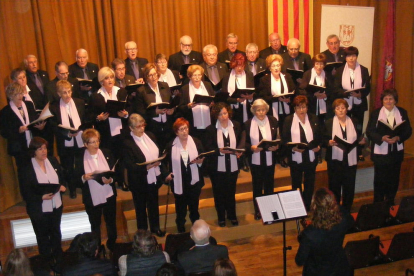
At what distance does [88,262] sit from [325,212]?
1807 mm

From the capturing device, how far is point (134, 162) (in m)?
5.02

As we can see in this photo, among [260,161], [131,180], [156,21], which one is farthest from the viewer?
[156,21]

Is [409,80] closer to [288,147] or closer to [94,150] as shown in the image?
[288,147]

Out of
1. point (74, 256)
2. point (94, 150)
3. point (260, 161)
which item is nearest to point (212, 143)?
point (260, 161)

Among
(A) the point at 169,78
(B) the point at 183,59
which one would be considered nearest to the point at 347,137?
(A) the point at 169,78

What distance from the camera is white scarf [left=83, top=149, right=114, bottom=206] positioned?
486 centimetres

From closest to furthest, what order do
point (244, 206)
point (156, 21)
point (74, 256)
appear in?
point (74, 256)
point (244, 206)
point (156, 21)

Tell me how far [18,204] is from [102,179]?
1687 millimetres

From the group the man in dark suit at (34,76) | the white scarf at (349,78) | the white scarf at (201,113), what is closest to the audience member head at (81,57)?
the man in dark suit at (34,76)

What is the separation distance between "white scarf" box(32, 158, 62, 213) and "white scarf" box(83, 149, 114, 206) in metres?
0.34

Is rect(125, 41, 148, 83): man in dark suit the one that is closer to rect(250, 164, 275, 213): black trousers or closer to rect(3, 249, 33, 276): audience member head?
rect(250, 164, 275, 213): black trousers

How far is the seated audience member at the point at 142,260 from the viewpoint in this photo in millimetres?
3340

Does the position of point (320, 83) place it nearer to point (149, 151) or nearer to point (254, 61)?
point (254, 61)

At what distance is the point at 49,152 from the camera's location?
5.67m
